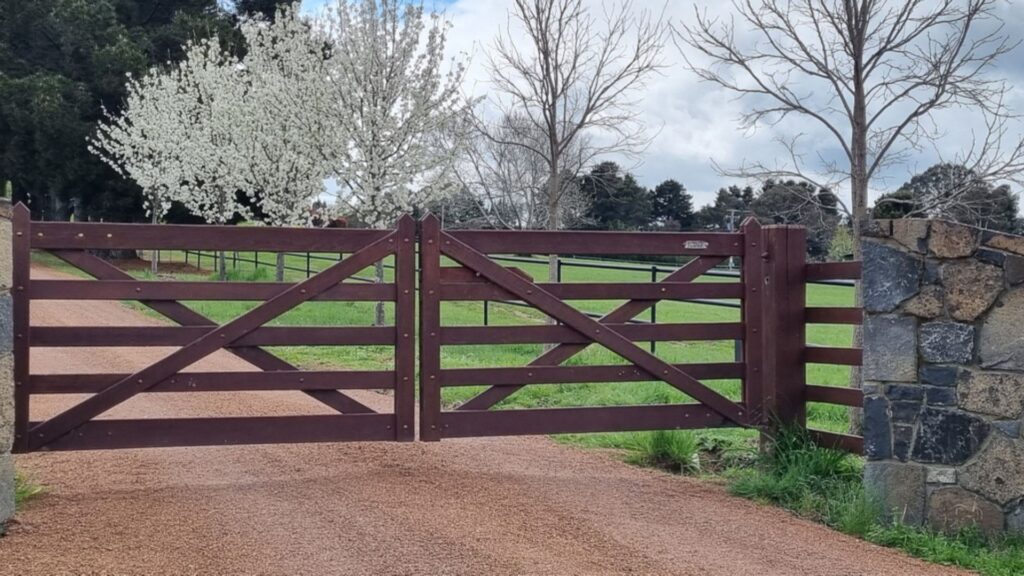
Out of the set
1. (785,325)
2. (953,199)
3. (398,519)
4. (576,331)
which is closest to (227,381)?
(398,519)

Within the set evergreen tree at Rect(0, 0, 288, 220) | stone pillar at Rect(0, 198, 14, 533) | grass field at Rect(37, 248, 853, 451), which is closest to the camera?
stone pillar at Rect(0, 198, 14, 533)

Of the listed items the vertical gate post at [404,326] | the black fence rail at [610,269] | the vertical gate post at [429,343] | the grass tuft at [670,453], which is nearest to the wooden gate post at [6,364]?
the black fence rail at [610,269]

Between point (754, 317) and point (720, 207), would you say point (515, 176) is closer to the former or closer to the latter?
point (754, 317)

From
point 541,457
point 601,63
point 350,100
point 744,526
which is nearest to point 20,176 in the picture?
point 350,100

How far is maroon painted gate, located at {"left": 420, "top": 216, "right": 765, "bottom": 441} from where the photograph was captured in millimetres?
6145

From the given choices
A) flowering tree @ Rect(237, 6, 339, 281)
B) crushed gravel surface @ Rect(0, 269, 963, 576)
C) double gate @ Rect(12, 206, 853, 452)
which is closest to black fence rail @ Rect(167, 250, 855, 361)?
double gate @ Rect(12, 206, 853, 452)

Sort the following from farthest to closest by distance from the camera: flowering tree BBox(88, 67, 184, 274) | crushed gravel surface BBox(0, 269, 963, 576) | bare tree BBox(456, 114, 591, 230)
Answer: flowering tree BBox(88, 67, 184, 274)
bare tree BBox(456, 114, 591, 230)
crushed gravel surface BBox(0, 269, 963, 576)

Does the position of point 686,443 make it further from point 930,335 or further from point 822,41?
point 822,41

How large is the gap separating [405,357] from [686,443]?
2.44 meters

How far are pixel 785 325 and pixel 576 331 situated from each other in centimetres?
170

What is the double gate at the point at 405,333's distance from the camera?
18.6 ft

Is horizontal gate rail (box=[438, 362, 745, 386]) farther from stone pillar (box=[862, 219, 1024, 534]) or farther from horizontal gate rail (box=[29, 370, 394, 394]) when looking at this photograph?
stone pillar (box=[862, 219, 1024, 534])

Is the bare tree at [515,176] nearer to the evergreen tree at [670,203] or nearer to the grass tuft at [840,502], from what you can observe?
the grass tuft at [840,502]

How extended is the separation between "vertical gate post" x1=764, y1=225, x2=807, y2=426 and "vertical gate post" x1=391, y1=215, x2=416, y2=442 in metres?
2.72
